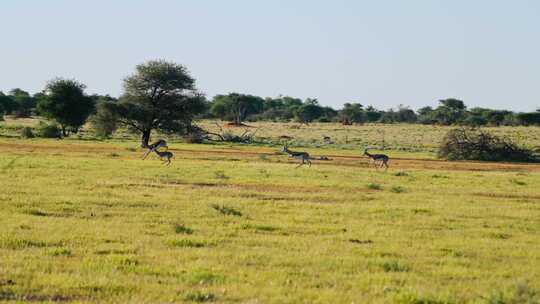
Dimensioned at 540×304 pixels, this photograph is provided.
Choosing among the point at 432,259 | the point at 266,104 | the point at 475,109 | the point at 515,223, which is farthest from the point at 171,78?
the point at 266,104

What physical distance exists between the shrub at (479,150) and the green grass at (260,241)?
73.5 ft

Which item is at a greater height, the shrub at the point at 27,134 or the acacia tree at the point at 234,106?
the acacia tree at the point at 234,106

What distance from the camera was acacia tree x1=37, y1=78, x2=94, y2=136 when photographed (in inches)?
2579

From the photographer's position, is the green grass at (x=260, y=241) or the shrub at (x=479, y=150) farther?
the shrub at (x=479, y=150)

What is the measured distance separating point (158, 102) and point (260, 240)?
150 feet

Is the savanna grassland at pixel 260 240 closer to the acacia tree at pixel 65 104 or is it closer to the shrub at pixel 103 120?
the shrub at pixel 103 120

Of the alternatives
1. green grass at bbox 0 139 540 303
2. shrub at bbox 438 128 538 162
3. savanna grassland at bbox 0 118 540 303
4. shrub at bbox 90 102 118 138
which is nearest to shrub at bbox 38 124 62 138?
shrub at bbox 90 102 118 138

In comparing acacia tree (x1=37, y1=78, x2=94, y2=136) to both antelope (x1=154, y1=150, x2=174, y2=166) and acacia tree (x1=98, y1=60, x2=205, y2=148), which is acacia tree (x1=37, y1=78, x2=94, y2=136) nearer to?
acacia tree (x1=98, y1=60, x2=205, y2=148)

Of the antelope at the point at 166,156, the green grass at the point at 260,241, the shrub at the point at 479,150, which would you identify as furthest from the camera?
the shrub at the point at 479,150

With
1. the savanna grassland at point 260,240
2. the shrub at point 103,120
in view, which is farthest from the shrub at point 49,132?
the savanna grassland at point 260,240

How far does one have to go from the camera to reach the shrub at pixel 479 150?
49.2m

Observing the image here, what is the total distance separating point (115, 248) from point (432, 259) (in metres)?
5.18

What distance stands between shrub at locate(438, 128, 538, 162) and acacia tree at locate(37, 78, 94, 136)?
32.0 metres

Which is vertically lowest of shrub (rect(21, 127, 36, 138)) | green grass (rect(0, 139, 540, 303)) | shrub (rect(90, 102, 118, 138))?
shrub (rect(21, 127, 36, 138))
